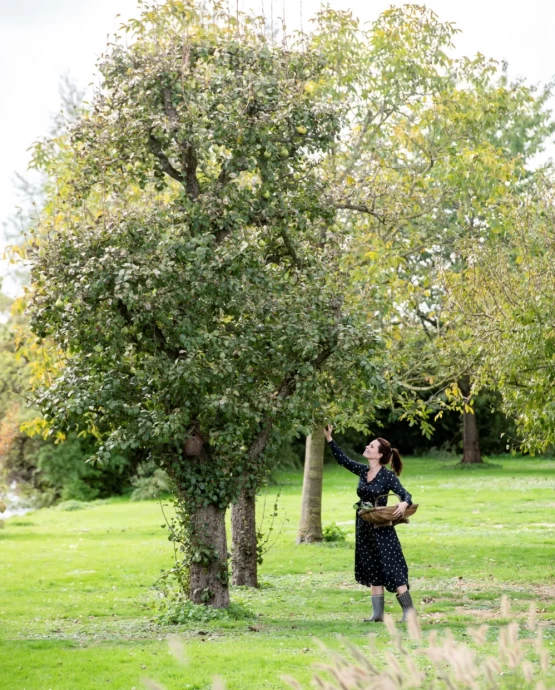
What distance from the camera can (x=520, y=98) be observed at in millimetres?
19016

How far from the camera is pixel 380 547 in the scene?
37.4 ft

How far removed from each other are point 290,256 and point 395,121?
23.6 ft

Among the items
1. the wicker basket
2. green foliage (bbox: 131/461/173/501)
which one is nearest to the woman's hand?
the wicker basket

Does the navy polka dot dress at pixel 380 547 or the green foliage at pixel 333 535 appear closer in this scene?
the navy polka dot dress at pixel 380 547

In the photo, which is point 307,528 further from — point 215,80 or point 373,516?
point 215,80

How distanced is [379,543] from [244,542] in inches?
182

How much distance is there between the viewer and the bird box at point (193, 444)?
40.2 ft

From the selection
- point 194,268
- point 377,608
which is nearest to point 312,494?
point 377,608

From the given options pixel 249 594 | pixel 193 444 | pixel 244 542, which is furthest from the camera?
pixel 244 542

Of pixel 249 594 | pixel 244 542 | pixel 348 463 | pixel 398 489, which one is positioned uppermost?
pixel 348 463

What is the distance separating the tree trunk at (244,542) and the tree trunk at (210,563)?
9.38 ft

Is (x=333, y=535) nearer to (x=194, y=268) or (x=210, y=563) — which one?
(x=210, y=563)

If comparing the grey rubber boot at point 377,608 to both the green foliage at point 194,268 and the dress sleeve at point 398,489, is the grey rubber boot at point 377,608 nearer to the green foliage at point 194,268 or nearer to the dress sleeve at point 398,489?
the dress sleeve at point 398,489

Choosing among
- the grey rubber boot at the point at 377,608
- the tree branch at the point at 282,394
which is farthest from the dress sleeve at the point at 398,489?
the tree branch at the point at 282,394
